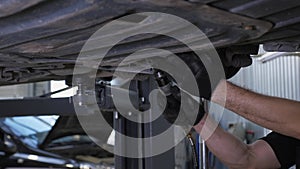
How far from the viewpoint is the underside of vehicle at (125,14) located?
0.89 meters

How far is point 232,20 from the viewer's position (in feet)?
3.15

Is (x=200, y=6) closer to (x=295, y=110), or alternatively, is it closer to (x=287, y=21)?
(x=287, y=21)

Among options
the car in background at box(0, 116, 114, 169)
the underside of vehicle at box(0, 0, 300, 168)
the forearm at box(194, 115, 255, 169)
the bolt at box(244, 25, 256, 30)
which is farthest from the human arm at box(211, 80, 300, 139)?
the car in background at box(0, 116, 114, 169)

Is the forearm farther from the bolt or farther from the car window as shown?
the car window

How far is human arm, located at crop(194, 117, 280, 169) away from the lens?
2.10m

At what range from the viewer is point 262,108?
1.48 meters

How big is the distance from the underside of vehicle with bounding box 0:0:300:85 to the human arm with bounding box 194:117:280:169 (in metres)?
0.77

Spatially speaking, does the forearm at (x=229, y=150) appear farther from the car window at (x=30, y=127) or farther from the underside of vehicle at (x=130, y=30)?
the car window at (x=30, y=127)

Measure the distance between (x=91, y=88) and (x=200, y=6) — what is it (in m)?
1.35

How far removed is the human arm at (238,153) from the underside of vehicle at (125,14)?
765 mm

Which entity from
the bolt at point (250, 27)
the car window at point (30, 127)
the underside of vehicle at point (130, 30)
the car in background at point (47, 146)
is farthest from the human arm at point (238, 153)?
the car window at point (30, 127)

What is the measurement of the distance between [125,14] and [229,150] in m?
1.31

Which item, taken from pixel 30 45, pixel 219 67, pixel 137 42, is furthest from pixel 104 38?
pixel 219 67

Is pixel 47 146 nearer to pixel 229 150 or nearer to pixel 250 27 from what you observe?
pixel 229 150
